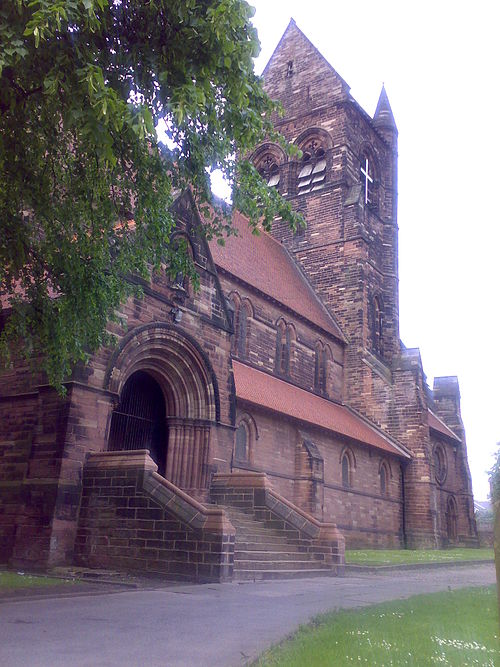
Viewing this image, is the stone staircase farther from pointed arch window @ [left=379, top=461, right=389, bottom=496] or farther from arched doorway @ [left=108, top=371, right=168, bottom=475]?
pointed arch window @ [left=379, top=461, right=389, bottom=496]

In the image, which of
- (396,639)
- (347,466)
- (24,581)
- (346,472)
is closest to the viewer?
(396,639)

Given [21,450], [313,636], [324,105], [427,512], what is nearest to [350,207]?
[324,105]

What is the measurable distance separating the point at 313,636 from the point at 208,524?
540 centimetres

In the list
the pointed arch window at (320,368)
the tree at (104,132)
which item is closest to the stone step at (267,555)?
the tree at (104,132)

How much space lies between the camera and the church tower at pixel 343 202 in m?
31.2

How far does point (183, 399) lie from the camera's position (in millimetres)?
15102

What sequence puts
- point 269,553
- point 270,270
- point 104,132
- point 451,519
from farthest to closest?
1. point 451,519
2. point 270,270
3. point 269,553
4. point 104,132

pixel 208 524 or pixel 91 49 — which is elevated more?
pixel 91 49

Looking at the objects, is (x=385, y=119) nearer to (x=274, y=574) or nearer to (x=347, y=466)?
(x=347, y=466)

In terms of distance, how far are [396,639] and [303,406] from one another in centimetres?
1836

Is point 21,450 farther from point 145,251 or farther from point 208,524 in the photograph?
point 145,251

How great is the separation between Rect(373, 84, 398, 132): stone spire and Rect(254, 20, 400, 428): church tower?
1.33m

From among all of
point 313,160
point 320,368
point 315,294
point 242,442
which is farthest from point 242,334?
point 313,160

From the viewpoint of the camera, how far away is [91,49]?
7.75 meters
